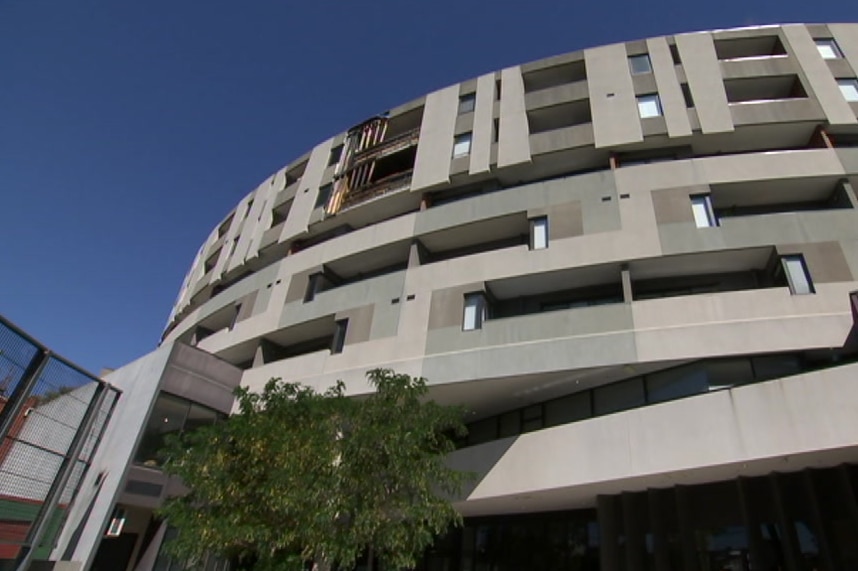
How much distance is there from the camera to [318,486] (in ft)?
39.8

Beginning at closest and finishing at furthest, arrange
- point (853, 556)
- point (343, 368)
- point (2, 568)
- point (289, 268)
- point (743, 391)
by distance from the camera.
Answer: point (2, 568)
point (853, 556)
point (743, 391)
point (343, 368)
point (289, 268)

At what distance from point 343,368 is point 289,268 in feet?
26.9

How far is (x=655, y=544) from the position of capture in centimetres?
1450

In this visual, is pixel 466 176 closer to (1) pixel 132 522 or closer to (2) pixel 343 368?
(2) pixel 343 368

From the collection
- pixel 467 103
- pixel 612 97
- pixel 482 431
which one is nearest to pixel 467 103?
pixel 467 103

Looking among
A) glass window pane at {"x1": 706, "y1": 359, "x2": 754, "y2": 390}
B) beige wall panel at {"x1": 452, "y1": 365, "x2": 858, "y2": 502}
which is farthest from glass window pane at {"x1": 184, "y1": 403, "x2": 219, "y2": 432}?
glass window pane at {"x1": 706, "y1": 359, "x2": 754, "y2": 390}

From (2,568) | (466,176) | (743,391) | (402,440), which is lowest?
(2,568)

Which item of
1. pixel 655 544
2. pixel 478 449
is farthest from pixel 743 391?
pixel 478 449

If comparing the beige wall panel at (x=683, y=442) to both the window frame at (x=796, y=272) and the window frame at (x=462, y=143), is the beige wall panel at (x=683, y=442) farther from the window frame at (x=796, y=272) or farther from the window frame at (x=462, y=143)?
the window frame at (x=462, y=143)

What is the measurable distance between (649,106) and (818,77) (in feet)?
23.2

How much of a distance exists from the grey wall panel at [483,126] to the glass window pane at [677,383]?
11.6 meters

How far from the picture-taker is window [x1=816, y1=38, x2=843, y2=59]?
22.3 meters

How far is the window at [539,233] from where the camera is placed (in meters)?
19.7

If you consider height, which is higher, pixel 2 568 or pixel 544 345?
pixel 544 345
